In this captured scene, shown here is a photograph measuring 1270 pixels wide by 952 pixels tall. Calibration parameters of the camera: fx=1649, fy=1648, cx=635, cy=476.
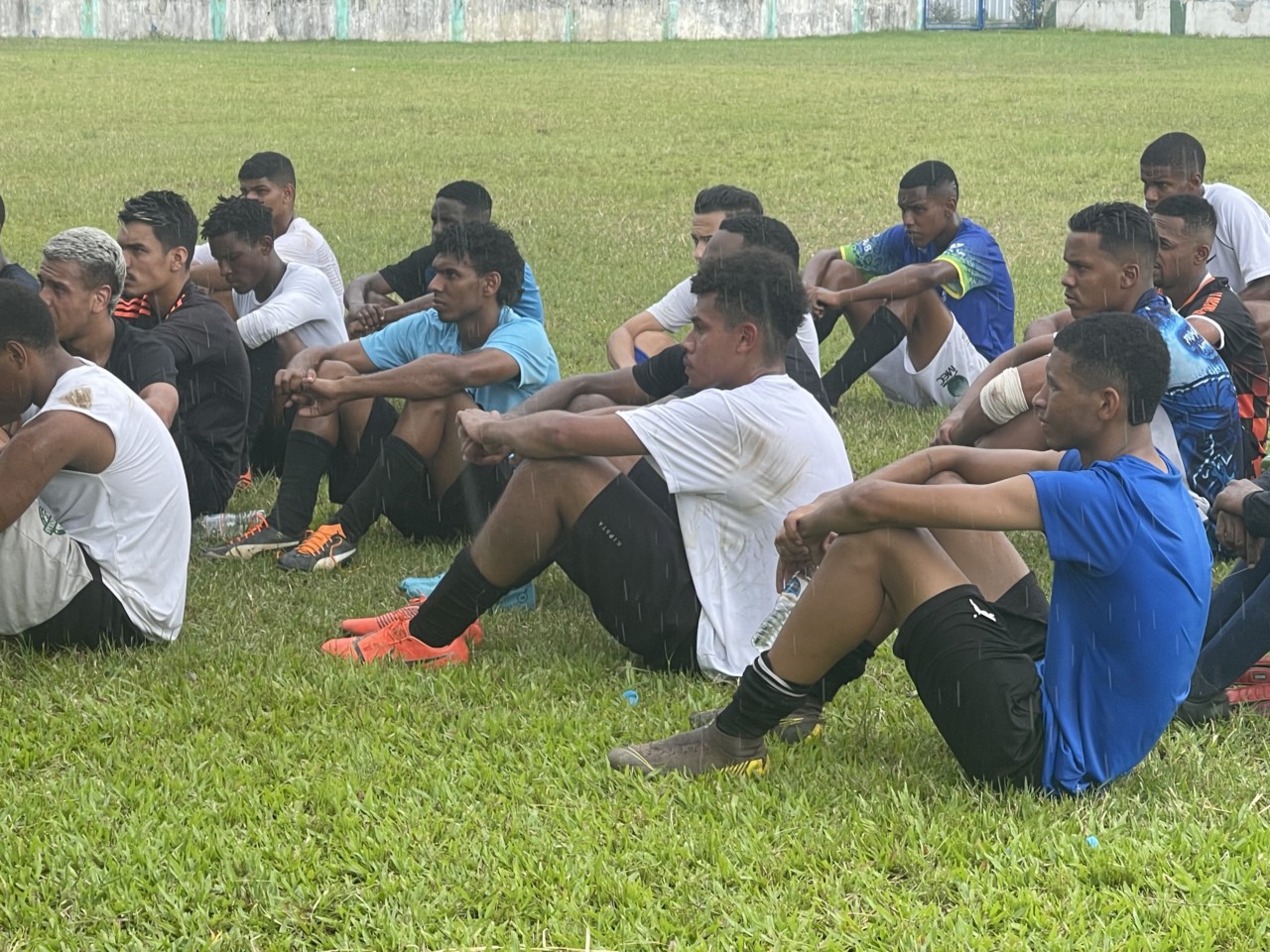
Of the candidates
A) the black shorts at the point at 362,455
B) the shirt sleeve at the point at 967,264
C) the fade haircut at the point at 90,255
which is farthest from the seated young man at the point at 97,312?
the shirt sleeve at the point at 967,264

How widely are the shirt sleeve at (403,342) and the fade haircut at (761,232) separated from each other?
1369mm

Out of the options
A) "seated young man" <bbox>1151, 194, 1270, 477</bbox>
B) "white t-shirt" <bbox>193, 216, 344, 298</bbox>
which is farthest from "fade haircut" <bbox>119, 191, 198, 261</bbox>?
"seated young man" <bbox>1151, 194, 1270, 477</bbox>

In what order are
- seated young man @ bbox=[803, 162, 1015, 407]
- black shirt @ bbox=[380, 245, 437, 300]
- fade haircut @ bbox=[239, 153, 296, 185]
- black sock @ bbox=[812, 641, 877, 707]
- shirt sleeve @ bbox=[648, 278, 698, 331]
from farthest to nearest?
black shirt @ bbox=[380, 245, 437, 300] < fade haircut @ bbox=[239, 153, 296, 185] < seated young man @ bbox=[803, 162, 1015, 407] < shirt sleeve @ bbox=[648, 278, 698, 331] < black sock @ bbox=[812, 641, 877, 707]

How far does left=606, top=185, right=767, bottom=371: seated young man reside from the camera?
335 inches

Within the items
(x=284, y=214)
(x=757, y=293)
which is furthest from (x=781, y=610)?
(x=284, y=214)

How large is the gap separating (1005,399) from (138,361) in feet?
11.5

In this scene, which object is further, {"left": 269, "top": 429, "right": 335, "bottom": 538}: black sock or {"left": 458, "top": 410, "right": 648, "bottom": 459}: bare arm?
{"left": 269, "top": 429, "right": 335, "bottom": 538}: black sock

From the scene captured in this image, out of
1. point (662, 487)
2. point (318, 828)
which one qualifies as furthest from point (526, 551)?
point (318, 828)

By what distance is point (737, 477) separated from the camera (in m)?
5.18

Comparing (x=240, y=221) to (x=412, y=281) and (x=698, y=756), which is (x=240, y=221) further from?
(x=698, y=756)

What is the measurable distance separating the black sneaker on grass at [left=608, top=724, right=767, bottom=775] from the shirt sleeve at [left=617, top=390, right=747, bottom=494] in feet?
2.67

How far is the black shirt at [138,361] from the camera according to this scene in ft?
21.5

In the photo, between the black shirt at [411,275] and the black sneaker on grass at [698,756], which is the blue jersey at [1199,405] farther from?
the black shirt at [411,275]

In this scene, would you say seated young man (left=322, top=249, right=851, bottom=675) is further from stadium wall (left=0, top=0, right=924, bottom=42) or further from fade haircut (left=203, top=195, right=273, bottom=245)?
stadium wall (left=0, top=0, right=924, bottom=42)
